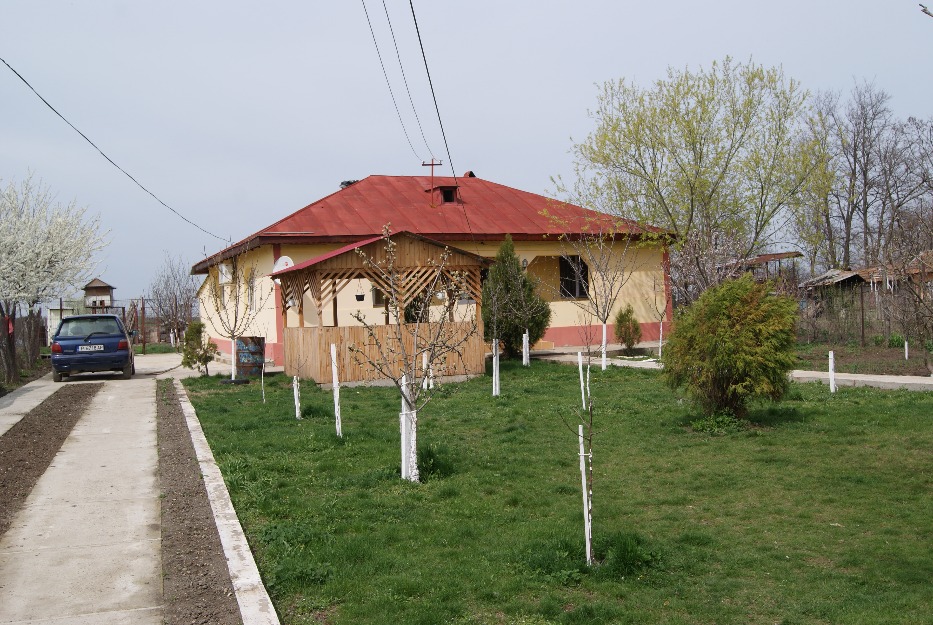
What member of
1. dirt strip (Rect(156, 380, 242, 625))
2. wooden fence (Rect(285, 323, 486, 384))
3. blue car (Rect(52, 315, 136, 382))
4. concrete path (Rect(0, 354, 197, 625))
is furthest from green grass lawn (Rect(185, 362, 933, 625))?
blue car (Rect(52, 315, 136, 382))

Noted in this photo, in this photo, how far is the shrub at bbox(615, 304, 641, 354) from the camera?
2405 cm

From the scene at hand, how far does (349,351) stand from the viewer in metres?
16.8

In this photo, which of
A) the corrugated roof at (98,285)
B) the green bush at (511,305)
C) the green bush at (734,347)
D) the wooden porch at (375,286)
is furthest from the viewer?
the corrugated roof at (98,285)

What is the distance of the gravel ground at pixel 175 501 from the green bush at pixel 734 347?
18.4ft

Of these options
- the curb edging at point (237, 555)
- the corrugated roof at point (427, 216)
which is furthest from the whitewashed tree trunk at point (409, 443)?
the corrugated roof at point (427, 216)

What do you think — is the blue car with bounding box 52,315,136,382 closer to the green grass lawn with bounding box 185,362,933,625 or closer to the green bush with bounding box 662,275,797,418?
the green grass lawn with bounding box 185,362,933,625

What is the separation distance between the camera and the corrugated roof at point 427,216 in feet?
74.1

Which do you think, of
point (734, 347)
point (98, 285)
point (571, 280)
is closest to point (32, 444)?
point (734, 347)

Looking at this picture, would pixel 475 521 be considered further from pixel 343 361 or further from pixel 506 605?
pixel 343 361

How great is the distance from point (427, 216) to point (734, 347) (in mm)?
16072

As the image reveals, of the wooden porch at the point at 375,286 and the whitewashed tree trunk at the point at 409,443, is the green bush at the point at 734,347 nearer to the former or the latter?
the whitewashed tree trunk at the point at 409,443

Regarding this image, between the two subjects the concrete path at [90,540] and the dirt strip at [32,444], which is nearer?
the concrete path at [90,540]

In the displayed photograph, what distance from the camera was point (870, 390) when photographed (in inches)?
511

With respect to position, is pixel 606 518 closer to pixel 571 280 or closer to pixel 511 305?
pixel 511 305
